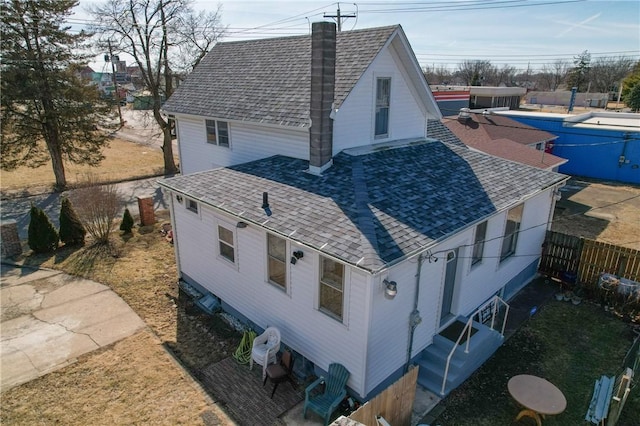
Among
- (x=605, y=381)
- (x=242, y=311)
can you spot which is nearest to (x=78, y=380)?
(x=242, y=311)

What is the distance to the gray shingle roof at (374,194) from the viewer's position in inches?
314

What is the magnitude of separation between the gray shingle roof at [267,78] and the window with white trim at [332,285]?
501 cm

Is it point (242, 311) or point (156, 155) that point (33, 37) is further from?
point (242, 311)

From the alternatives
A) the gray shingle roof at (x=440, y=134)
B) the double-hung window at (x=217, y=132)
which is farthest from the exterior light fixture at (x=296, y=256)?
the gray shingle roof at (x=440, y=134)

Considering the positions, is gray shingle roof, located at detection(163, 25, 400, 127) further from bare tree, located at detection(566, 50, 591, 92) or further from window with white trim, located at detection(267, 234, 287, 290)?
bare tree, located at detection(566, 50, 591, 92)

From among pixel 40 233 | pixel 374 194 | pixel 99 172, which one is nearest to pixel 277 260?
pixel 374 194

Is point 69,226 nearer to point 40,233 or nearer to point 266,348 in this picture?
point 40,233

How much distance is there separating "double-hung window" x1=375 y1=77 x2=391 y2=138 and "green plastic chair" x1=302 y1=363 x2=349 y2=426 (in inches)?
318

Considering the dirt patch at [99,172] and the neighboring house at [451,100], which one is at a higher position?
the neighboring house at [451,100]

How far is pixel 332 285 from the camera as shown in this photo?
27.4 feet

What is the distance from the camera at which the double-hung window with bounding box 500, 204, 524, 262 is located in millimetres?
12125

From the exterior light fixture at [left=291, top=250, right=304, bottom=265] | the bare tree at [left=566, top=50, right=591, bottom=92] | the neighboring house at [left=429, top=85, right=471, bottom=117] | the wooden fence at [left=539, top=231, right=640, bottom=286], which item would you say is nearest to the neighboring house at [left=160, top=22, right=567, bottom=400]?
the exterior light fixture at [left=291, top=250, right=304, bottom=265]

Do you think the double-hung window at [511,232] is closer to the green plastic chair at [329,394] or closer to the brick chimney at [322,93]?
the brick chimney at [322,93]

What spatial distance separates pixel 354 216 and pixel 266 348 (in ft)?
12.5
